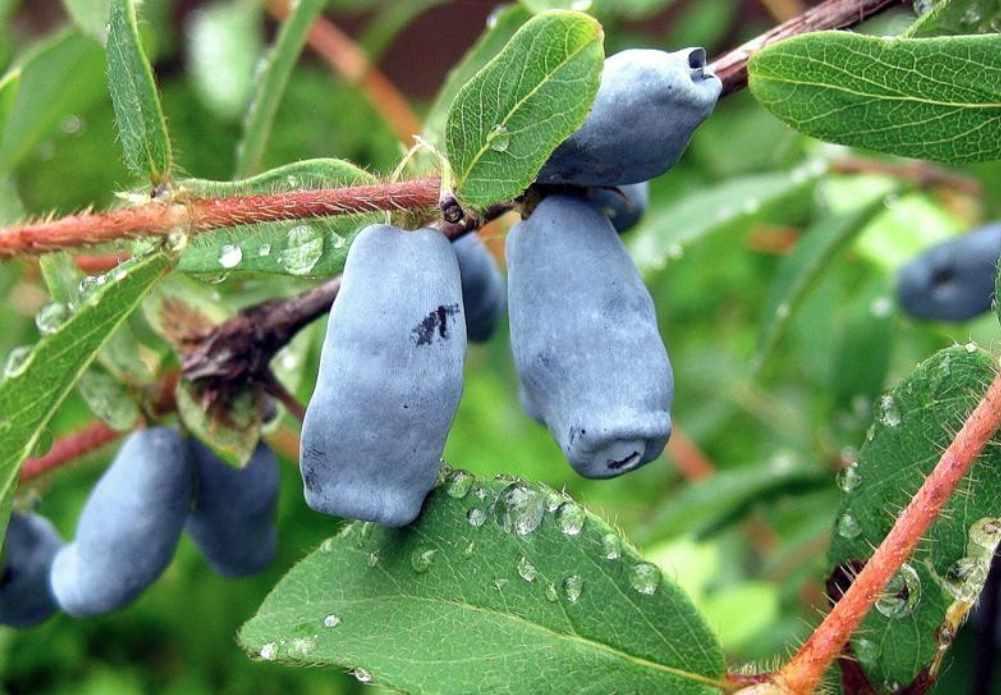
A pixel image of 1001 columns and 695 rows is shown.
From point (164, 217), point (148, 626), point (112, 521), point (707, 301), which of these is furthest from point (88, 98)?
point (707, 301)

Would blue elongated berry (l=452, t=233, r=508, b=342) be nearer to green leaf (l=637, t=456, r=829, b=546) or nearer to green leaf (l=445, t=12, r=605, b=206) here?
green leaf (l=445, t=12, r=605, b=206)

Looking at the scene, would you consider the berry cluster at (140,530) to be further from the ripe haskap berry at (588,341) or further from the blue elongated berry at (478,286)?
the ripe haskap berry at (588,341)

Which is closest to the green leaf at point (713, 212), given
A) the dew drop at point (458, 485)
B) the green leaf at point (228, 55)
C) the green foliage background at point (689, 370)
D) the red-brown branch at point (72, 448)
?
the green foliage background at point (689, 370)

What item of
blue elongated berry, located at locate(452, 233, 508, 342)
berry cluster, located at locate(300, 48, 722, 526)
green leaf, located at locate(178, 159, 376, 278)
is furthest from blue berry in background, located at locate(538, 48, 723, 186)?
blue elongated berry, located at locate(452, 233, 508, 342)

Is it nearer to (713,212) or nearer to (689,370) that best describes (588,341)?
(713,212)

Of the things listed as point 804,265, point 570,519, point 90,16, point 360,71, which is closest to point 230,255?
point 570,519

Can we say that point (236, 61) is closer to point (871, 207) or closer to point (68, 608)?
point (871, 207)
